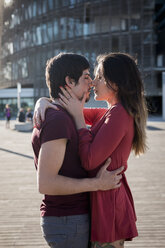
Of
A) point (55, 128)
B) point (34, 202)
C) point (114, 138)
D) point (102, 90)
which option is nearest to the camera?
point (55, 128)

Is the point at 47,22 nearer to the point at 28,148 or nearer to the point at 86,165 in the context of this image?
the point at 28,148

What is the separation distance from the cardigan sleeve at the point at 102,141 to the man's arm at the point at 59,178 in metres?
0.10

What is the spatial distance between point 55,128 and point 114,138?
36 centimetres

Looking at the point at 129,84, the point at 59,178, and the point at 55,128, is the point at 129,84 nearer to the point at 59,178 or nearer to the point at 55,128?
the point at 55,128

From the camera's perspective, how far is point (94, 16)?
41.8 m

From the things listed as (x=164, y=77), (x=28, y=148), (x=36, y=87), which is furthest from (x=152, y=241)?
(x=36, y=87)

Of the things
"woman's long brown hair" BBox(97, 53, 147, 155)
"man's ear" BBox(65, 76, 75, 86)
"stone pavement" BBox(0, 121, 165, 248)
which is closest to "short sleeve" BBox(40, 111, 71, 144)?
"man's ear" BBox(65, 76, 75, 86)

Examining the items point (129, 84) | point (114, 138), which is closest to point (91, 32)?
point (129, 84)

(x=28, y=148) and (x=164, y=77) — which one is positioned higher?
(x=164, y=77)

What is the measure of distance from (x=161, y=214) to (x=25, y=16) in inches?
1936

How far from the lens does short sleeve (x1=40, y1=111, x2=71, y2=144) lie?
1612mm

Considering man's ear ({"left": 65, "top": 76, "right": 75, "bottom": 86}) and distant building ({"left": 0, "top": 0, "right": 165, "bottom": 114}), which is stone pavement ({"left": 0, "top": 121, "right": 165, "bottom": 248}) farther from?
distant building ({"left": 0, "top": 0, "right": 165, "bottom": 114})

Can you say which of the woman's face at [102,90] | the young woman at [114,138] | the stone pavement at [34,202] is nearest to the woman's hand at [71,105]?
the young woman at [114,138]

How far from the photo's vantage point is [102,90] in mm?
2029
